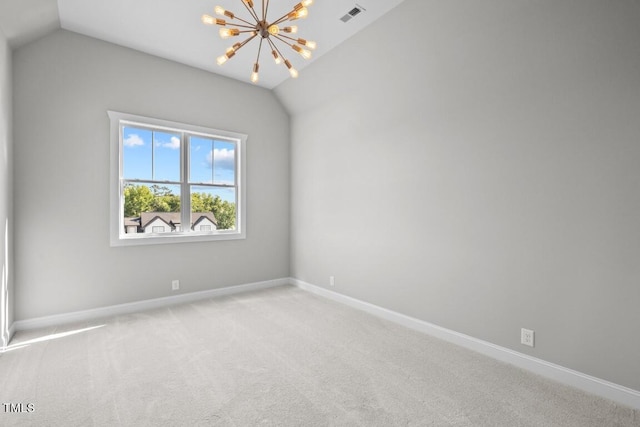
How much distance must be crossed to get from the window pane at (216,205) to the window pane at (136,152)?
2.11ft

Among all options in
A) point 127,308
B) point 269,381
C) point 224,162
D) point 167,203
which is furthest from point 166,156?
point 269,381

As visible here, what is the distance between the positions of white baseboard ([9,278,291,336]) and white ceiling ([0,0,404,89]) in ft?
9.30

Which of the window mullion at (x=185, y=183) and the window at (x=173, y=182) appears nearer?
the window at (x=173, y=182)

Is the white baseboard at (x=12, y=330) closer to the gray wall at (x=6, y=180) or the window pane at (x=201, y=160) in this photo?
the gray wall at (x=6, y=180)

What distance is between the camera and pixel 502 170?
102 inches

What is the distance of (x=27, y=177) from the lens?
315cm

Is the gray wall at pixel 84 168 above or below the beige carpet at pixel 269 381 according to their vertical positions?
above

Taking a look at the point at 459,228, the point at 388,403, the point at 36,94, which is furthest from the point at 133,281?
the point at 459,228

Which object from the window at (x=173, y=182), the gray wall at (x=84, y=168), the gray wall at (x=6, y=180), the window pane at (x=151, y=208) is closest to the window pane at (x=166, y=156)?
the window at (x=173, y=182)

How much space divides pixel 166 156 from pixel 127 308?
2.00 meters

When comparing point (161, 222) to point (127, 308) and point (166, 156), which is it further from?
point (127, 308)

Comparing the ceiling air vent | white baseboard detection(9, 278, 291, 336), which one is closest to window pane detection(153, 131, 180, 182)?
white baseboard detection(9, 278, 291, 336)

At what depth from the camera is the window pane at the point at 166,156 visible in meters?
4.02

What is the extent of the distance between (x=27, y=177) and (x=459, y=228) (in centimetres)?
443
